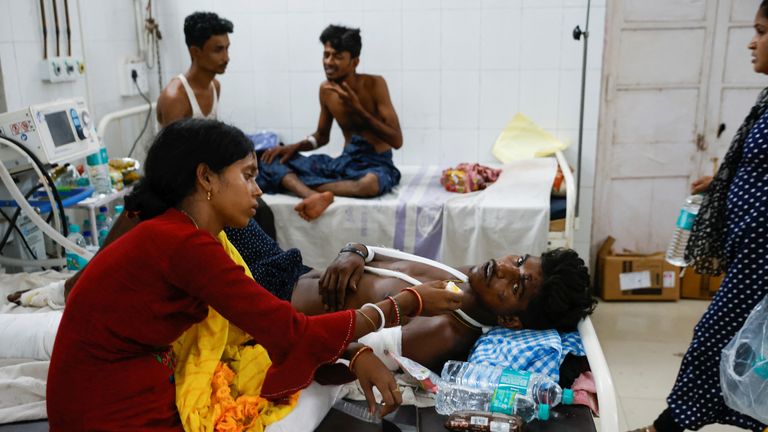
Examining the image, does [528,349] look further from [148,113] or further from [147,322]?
[148,113]

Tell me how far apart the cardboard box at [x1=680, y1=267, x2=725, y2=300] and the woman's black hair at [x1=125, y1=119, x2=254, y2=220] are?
11.1 feet

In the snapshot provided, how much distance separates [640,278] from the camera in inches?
158

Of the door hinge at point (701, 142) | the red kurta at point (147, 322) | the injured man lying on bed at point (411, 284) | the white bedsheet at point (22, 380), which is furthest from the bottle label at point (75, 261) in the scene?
the door hinge at point (701, 142)

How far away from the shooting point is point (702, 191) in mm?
2445

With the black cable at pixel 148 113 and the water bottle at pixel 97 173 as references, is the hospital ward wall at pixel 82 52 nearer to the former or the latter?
the black cable at pixel 148 113

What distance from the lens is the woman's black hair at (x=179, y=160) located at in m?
1.42

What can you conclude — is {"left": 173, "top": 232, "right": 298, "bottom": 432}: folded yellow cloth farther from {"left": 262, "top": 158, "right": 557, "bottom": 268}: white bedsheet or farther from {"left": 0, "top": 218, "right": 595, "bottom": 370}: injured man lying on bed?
{"left": 262, "top": 158, "right": 557, "bottom": 268}: white bedsheet

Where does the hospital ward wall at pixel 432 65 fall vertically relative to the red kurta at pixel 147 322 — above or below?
above

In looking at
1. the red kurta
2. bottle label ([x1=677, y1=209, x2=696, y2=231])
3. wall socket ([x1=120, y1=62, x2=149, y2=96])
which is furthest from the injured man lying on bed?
wall socket ([x1=120, y1=62, x2=149, y2=96])

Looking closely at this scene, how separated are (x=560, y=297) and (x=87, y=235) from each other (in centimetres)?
236

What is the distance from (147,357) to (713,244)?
1903 millimetres

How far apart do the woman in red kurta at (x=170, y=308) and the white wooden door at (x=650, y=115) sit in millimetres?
3007

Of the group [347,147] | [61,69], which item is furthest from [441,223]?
[61,69]

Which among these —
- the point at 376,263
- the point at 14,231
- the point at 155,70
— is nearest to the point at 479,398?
the point at 376,263
